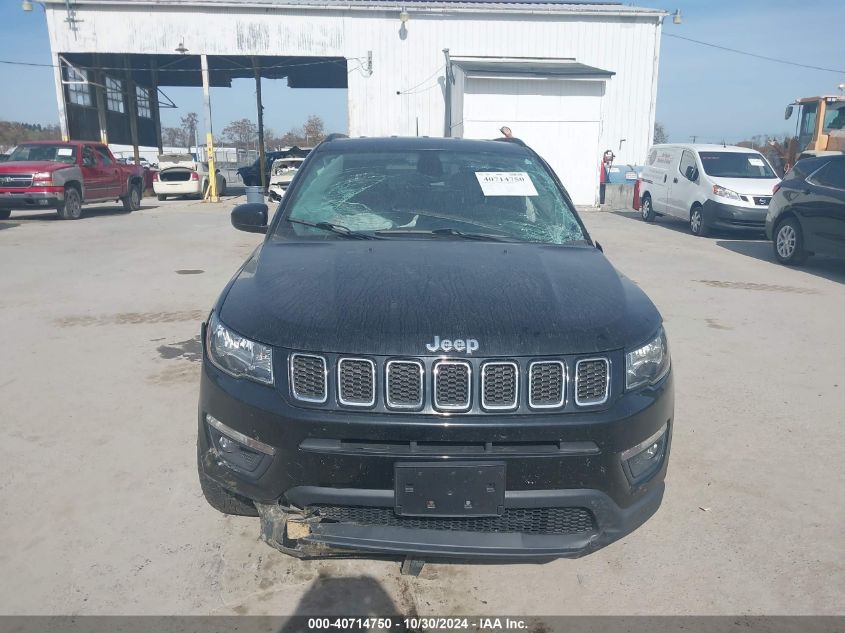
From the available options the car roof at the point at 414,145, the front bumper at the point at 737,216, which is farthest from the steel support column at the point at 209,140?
the car roof at the point at 414,145

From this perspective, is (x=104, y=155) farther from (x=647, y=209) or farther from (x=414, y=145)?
(x=414, y=145)

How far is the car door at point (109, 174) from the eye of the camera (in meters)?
17.4

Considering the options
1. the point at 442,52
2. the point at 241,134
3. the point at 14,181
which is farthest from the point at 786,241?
the point at 241,134

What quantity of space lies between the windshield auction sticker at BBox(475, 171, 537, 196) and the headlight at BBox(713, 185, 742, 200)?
10870 millimetres

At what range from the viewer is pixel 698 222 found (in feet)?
46.6

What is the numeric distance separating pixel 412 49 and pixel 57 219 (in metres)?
13.6

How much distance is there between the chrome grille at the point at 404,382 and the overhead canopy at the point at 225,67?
24287 millimetres

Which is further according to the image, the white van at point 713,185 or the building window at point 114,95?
the building window at point 114,95

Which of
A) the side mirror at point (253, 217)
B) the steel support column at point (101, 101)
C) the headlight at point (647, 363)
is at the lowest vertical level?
the headlight at point (647, 363)

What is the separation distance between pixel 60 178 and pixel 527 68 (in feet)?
46.1

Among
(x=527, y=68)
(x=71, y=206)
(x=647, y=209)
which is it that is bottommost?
(x=647, y=209)

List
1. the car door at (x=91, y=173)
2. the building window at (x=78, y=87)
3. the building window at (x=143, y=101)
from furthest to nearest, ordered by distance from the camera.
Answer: the building window at (x=143, y=101) < the building window at (x=78, y=87) < the car door at (x=91, y=173)

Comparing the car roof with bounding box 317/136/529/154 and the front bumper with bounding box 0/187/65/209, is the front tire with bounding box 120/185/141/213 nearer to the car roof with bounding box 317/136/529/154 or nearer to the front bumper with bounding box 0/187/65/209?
the front bumper with bounding box 0/187/65/209

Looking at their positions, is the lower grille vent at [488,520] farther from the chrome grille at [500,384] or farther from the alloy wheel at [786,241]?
the alloy wheel at [786,241]
